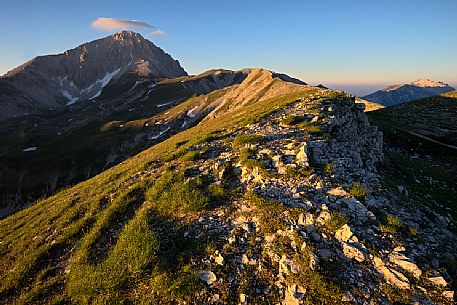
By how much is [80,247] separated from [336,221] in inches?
382

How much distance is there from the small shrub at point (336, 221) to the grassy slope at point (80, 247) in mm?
4997

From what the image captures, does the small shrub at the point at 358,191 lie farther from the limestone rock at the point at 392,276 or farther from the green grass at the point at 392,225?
the limestone rock at the point at 392,276

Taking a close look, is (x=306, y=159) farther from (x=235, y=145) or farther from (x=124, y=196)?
(x=124, y=196)

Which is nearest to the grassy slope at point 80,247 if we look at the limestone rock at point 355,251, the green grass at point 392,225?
the limestone rock at point 355,251

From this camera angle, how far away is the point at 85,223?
40.9 feet

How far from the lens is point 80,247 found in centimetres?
1088

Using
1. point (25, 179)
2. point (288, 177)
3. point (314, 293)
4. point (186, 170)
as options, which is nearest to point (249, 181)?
point (288, 177)

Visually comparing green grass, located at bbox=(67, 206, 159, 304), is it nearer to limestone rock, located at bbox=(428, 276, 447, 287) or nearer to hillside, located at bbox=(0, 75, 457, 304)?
hillside, located at bbox=(0, 75, 457, 304)

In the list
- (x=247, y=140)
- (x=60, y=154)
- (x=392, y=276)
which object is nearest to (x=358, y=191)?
(x=392, y=276)

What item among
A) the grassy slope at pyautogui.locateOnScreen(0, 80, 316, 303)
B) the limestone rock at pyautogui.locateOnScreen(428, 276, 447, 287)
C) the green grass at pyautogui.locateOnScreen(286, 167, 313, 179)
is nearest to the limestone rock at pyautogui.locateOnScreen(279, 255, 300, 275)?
the grassy slope at pyautogui.locateOnScreen(0, 80, 316, 303)

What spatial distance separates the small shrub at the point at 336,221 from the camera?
29.2 feet

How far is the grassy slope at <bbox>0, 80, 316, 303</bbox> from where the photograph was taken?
8.88 metres

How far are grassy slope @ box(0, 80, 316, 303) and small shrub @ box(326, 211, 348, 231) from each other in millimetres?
4997

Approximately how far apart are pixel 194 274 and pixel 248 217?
115 inches
